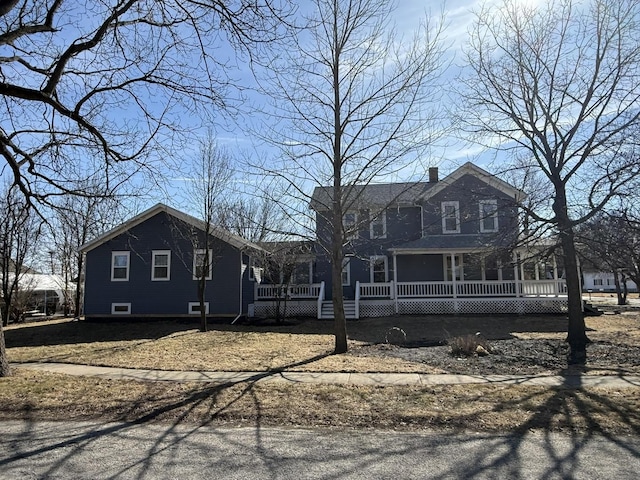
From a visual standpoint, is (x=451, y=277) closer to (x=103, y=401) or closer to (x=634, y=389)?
(x=634, y=389)

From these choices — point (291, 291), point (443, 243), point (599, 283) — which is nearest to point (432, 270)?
point (443, 243)

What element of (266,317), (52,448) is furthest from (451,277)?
(52,448)

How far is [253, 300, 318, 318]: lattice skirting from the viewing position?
22.8 meters

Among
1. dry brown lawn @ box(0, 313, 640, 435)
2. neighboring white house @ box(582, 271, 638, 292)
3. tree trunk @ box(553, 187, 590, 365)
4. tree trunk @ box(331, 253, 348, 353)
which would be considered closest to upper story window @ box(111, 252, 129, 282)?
dry brown lawn @ box(0, 313, 640, 435)

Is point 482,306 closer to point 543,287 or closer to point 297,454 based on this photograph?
point 543,287

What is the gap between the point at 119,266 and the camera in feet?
72.9

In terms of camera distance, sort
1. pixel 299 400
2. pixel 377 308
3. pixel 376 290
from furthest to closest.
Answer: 1. pixel 376 290
2. pixel 377 308
3. pixel 299 400

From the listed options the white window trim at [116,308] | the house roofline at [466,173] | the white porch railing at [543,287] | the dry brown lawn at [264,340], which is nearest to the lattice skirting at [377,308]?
the dry brown lawn at [264,340]

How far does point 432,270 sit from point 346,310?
528 centimetres

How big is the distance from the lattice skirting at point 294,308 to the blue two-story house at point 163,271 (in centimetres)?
74

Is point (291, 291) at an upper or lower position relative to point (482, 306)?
upper

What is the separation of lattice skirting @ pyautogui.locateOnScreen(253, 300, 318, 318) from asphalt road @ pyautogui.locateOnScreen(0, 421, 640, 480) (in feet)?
55.9

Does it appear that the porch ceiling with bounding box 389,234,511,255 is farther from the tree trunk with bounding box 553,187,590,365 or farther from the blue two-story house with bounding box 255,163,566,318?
the tree trunk with bounding box 553,187,590,365

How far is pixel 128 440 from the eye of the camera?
530 cm
